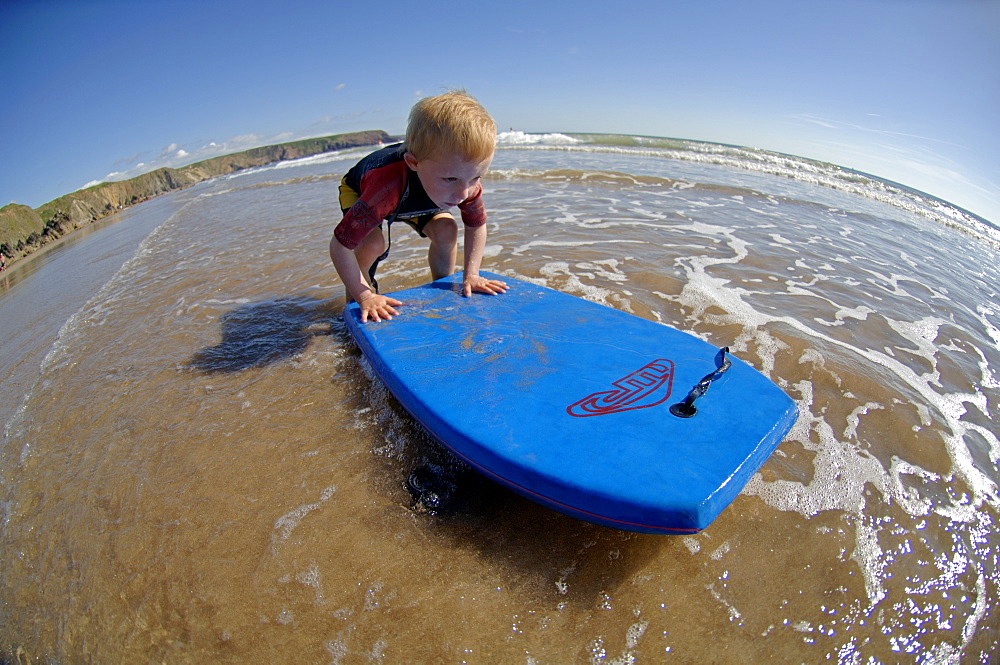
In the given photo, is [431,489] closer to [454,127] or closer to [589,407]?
[589,407]

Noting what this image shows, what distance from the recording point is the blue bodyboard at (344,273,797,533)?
1313mm

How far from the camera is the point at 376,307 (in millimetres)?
2590

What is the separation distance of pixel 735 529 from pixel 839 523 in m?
0.42

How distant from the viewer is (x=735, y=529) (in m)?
1.65

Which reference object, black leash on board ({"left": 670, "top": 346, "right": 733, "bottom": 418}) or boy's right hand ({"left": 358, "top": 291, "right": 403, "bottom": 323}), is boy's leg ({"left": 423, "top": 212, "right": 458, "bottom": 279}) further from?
black leash on board ({"left": 670, "top": 346, "right": 733, "bottom": 418})

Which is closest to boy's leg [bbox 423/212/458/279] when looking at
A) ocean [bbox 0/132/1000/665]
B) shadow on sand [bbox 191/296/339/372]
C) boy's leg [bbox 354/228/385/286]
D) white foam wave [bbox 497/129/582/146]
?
boy's leg [bbox 354/228/385/286]

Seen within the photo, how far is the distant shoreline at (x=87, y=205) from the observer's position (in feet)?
30.7

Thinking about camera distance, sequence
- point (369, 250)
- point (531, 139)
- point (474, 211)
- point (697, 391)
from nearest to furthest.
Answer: point (697, 391) < point (474, 211) < point (369, 250) < point (531, 139)

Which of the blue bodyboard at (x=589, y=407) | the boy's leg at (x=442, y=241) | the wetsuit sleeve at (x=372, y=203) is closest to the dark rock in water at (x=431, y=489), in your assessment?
the blue bodyboard at (x=589, y=407)

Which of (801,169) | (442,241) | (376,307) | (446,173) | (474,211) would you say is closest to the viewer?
(446,173)

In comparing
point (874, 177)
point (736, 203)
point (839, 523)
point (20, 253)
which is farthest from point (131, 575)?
point (874, 177)

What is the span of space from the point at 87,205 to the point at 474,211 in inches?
671

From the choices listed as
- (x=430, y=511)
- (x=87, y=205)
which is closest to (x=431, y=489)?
(x=430, y=511)

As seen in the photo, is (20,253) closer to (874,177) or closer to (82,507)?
(82,507)
